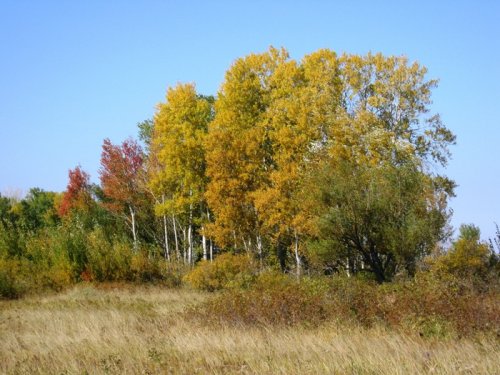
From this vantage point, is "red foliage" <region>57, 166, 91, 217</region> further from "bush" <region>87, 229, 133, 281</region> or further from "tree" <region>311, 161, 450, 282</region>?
"tree" <region>311, 161, 450, 282</region>

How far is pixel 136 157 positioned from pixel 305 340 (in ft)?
121

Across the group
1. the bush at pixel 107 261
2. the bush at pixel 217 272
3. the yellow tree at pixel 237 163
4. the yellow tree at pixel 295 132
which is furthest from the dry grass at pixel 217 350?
the yellow tree at pixel 237 163

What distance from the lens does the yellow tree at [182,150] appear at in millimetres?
38188

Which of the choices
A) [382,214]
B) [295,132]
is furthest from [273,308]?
[295,132]

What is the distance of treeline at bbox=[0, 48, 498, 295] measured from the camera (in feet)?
82.5

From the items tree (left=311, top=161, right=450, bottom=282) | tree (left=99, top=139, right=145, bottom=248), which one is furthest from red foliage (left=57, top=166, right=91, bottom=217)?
tree (left=311, top=161, right=450, bottom=282)

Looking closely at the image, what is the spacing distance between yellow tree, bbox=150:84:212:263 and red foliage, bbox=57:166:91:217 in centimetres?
1565

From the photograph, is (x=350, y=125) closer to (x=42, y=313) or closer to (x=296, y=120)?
(x=296, y=120)

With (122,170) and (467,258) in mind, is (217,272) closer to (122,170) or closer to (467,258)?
(467,258)

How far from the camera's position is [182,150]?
38156mm

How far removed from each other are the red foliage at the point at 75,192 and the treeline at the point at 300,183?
14623mm

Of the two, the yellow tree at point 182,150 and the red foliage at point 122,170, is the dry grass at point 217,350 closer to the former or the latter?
the yellow tree at point 182,150

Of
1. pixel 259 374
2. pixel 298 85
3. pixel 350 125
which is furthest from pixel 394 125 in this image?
pixel 259 374

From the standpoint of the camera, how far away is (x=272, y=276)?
26.4 meters
